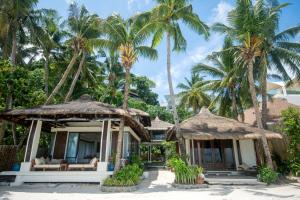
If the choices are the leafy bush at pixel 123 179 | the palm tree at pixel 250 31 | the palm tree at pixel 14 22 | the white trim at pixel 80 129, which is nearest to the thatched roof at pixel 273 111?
the palm tree at pixel 250 31

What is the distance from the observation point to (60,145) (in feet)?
45.5

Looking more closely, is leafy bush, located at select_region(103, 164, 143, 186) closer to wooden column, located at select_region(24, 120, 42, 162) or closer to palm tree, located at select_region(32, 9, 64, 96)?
wooden column, located at select_region(24, 120, 42, 162)

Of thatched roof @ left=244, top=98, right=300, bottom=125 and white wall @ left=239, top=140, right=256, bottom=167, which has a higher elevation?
thatched roof @ left=244, top=98, right=300, bottom=125

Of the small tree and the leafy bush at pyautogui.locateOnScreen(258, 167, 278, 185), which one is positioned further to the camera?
the small tree

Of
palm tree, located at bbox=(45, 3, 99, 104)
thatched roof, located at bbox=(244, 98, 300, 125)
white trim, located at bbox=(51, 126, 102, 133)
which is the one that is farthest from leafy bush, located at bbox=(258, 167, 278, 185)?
palm tree, located at bbox=(45, 3, 99, 104)

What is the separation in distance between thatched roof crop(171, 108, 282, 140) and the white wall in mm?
1249

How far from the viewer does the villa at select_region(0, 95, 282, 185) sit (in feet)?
34.4

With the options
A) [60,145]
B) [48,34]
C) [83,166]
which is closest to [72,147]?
[60,145]

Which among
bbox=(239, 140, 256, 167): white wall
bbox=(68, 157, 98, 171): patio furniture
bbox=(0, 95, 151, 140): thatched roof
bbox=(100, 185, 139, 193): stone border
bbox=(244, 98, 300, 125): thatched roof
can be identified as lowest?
bbox=(100, 185, 139, 193): stone border

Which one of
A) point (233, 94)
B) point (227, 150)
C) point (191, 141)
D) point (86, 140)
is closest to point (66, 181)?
point (86, 140)

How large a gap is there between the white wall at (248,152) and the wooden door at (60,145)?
462 inches

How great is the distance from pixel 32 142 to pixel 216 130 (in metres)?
10.6

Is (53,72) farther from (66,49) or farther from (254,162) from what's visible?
(254,162)

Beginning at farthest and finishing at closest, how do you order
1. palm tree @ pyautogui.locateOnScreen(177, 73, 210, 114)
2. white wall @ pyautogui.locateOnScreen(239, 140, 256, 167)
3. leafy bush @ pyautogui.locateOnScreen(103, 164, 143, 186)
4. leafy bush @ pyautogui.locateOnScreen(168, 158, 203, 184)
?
palm tree @ pyautogui.locateOnScreen(177, 73, 210, 114)
white wall @ pyautogui.locateOnScreen(239, 140, 256, 167)
leafy bush @ pyautogui.locateOnScreen(168, 158, 203, 184)
leafy bush @ pyautogui.locateOnScreen(103, 164, 143, 186)
